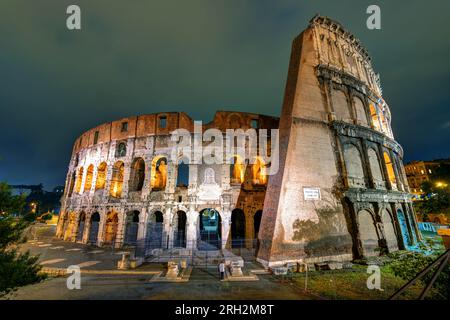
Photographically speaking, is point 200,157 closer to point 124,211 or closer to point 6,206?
point 124,211

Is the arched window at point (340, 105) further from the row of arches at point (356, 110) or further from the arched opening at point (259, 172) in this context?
the arched opening at point (259, 172)

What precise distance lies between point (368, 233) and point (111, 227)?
21892mm

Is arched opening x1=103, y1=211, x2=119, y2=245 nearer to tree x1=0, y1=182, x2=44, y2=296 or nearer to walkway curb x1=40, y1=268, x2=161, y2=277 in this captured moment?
walkway curb x1=40, y1=268, x2=161, y2=277

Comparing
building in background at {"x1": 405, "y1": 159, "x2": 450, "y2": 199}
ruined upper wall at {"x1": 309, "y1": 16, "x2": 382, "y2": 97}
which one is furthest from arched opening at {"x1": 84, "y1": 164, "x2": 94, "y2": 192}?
building in background at {"x1": 405, "y1": 159, "x2": 450, "y2": 199}

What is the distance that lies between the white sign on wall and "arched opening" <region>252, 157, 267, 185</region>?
21.7 ft

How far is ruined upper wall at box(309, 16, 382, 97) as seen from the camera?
16578 mm

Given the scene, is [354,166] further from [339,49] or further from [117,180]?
[117,180]

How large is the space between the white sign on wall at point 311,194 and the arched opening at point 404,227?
778 cm

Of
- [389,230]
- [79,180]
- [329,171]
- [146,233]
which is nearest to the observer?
[329,171]

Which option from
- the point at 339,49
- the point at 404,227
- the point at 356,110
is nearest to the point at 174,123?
the point at 356,110

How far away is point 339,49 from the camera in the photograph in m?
17.8

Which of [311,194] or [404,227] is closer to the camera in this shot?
[311,194]
